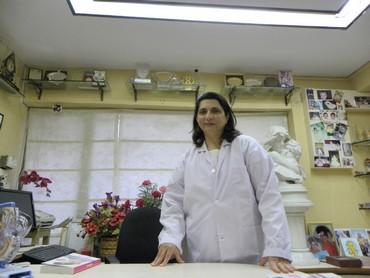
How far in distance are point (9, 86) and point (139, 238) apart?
1707 millimetres

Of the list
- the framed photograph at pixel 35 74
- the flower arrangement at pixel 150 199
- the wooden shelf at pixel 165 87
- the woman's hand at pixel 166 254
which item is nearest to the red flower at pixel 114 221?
the flower arrangement at pixel 150 199

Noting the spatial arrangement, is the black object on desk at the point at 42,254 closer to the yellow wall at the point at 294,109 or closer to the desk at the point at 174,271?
the desk at the point at 174,271

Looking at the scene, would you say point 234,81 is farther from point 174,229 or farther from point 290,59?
point 174,229

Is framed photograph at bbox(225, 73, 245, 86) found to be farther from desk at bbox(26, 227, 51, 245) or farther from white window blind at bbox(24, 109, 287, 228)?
desk at bbox(26, 227, 51, 245)

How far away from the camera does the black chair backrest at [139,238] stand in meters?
1.58

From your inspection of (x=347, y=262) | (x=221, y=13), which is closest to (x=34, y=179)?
(x=221, y=13)

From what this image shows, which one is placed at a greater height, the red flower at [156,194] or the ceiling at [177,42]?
the ceiling at [177,42]

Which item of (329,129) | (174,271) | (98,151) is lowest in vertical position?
(174,271)

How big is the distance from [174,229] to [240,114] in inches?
76.8

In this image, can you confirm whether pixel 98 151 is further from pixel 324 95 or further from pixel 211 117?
pixel 324 95

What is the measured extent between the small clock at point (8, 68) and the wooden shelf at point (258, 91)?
1912mm

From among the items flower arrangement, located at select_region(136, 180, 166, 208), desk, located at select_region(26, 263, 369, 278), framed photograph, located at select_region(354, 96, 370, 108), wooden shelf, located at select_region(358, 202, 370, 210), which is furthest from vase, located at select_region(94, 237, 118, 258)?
framed photograph, located at select_region(354, 96, 370, 108)

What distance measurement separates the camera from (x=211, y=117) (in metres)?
1.31

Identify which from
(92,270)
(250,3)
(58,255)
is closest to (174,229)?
(92,270)
